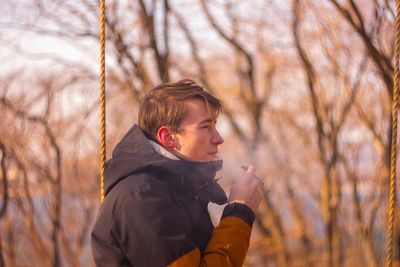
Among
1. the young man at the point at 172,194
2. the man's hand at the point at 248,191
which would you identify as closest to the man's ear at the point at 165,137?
the young man at the point at 172,194

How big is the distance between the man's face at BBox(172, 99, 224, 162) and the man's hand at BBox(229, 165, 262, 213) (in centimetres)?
8

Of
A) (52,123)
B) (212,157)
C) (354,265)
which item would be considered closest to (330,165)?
(354,265)

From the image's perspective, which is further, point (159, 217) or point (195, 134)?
point (195, 134)

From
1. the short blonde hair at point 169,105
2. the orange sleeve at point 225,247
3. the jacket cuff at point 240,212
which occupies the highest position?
the short blonde hair at point 169,105

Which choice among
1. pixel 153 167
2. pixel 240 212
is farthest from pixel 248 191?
pixel 153 167

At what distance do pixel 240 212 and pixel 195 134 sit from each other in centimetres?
17

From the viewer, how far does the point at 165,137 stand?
125 cm

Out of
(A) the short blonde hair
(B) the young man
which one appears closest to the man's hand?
(B) the young man

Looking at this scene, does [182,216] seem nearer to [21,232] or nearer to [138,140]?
[138,140]

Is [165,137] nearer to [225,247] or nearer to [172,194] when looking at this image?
[172,194]

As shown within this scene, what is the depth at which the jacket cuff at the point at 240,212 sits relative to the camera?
1.20 meters

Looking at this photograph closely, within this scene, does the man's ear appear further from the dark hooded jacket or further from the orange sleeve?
the orange sleeve

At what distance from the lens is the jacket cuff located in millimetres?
1198

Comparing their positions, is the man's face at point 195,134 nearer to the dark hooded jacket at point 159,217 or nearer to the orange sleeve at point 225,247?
the dark hooded jacket at point 159,217
